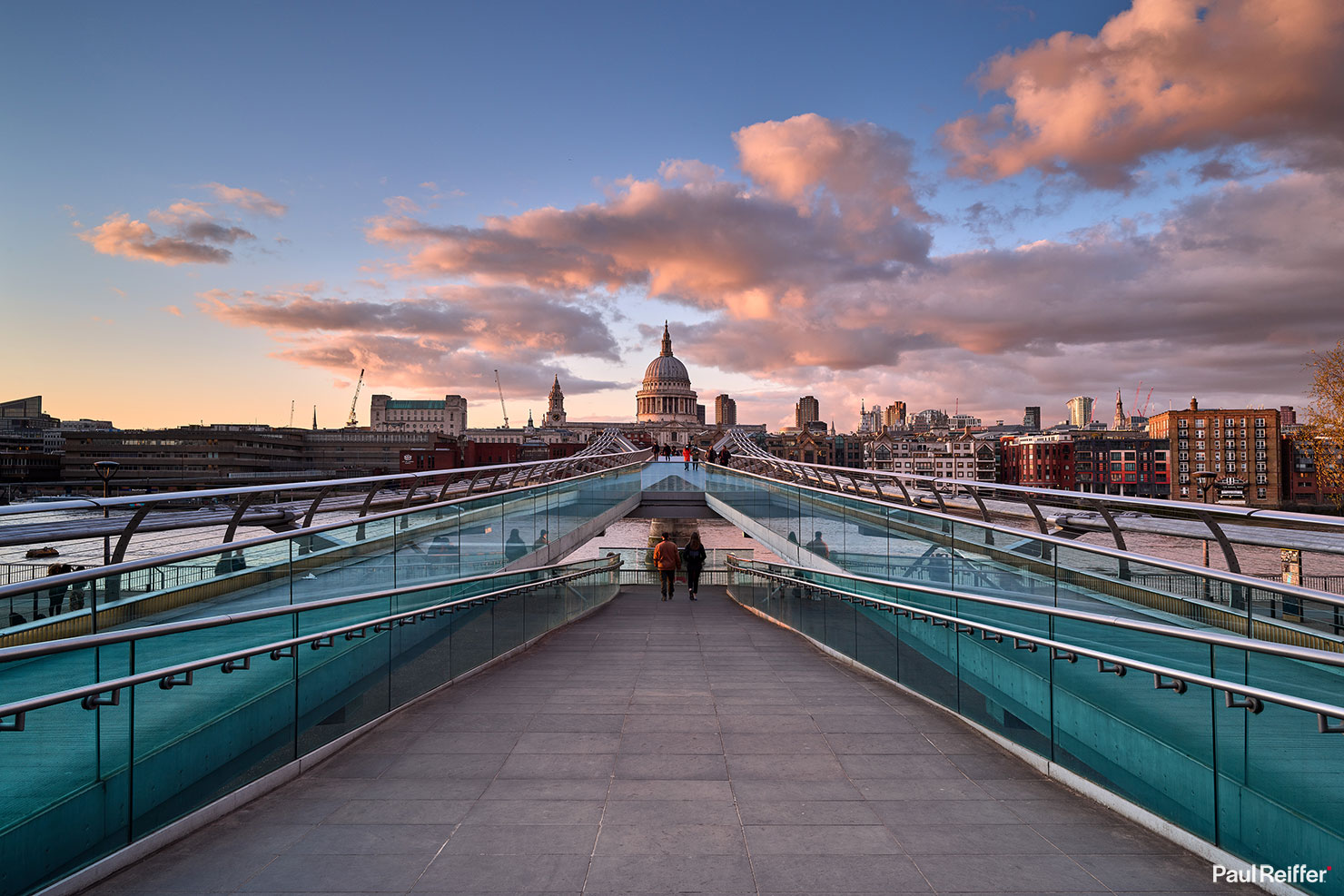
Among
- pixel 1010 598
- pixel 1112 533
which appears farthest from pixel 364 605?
pixel 1112 533

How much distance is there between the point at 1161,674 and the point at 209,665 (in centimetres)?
538

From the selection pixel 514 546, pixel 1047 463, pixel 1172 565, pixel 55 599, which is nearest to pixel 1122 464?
pixel 1047 463

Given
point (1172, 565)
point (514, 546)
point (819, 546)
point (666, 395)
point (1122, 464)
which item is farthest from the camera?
point (666, 395)

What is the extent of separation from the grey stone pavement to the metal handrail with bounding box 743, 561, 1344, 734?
793 millimetres

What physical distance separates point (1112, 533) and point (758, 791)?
3.45 meters

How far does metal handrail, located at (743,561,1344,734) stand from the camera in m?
3.39

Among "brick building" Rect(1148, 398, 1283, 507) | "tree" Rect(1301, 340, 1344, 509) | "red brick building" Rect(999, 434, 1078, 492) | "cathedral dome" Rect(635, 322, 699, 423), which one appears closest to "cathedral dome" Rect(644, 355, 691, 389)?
"cathedral dome" Rect(635, 322, 699, 423)

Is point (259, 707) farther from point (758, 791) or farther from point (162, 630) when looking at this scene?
point (758, 791)

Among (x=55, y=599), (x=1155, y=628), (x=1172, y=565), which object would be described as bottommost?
(x=1155, y=628)

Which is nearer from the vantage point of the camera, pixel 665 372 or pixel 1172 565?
pixel 1172 565

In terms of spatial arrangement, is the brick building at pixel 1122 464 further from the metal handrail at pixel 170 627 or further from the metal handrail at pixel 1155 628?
the metal handrail at pixel 170 627

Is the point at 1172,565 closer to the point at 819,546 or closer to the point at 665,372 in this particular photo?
the point at 819,546

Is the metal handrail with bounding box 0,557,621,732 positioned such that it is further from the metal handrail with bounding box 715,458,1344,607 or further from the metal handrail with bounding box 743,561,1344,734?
the metal handrail with bounding box 743,561,1344,734

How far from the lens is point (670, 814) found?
14.0 ft
